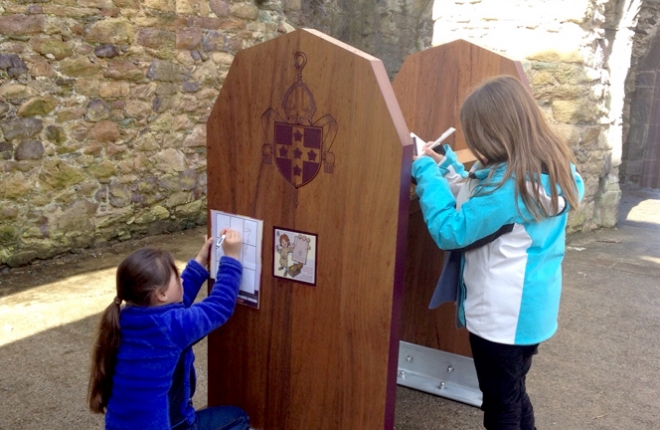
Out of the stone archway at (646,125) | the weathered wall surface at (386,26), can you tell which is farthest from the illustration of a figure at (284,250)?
the stone archway at (646,125)

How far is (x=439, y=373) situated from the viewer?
10.5 ft

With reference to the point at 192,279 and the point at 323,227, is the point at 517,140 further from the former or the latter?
the point at 192,279

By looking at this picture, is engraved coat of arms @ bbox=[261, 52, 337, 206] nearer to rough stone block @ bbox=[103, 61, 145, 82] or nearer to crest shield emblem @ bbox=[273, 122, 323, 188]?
crest shield emblem @ bbox=[273, 122, 323, 188]

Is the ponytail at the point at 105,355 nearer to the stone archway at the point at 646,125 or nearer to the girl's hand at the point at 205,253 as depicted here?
the girl's hand at the point at 205,253

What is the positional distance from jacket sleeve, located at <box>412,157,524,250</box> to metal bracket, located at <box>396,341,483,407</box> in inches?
45.7

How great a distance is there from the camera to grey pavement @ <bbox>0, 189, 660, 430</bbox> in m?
2.93

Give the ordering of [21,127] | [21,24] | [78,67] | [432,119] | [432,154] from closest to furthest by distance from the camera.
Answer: [432,154], [432,119], [21,24], [21,127], [78,67]

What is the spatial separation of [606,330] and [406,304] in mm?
1515

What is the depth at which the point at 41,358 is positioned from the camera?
133 inches

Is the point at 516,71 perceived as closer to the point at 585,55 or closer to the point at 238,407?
the point at 238,407

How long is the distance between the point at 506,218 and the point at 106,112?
394 centimetres

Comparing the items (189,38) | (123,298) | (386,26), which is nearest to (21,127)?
(189,38)

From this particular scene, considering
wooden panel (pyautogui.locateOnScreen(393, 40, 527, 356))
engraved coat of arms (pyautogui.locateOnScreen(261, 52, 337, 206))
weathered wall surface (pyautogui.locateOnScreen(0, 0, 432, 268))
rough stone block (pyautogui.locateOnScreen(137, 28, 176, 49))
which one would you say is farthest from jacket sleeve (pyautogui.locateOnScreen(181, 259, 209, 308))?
rough stone block (pyautogui.locateOnScreen(137, 28, 176, 49))

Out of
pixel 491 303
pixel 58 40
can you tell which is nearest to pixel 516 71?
pixel 491 303
